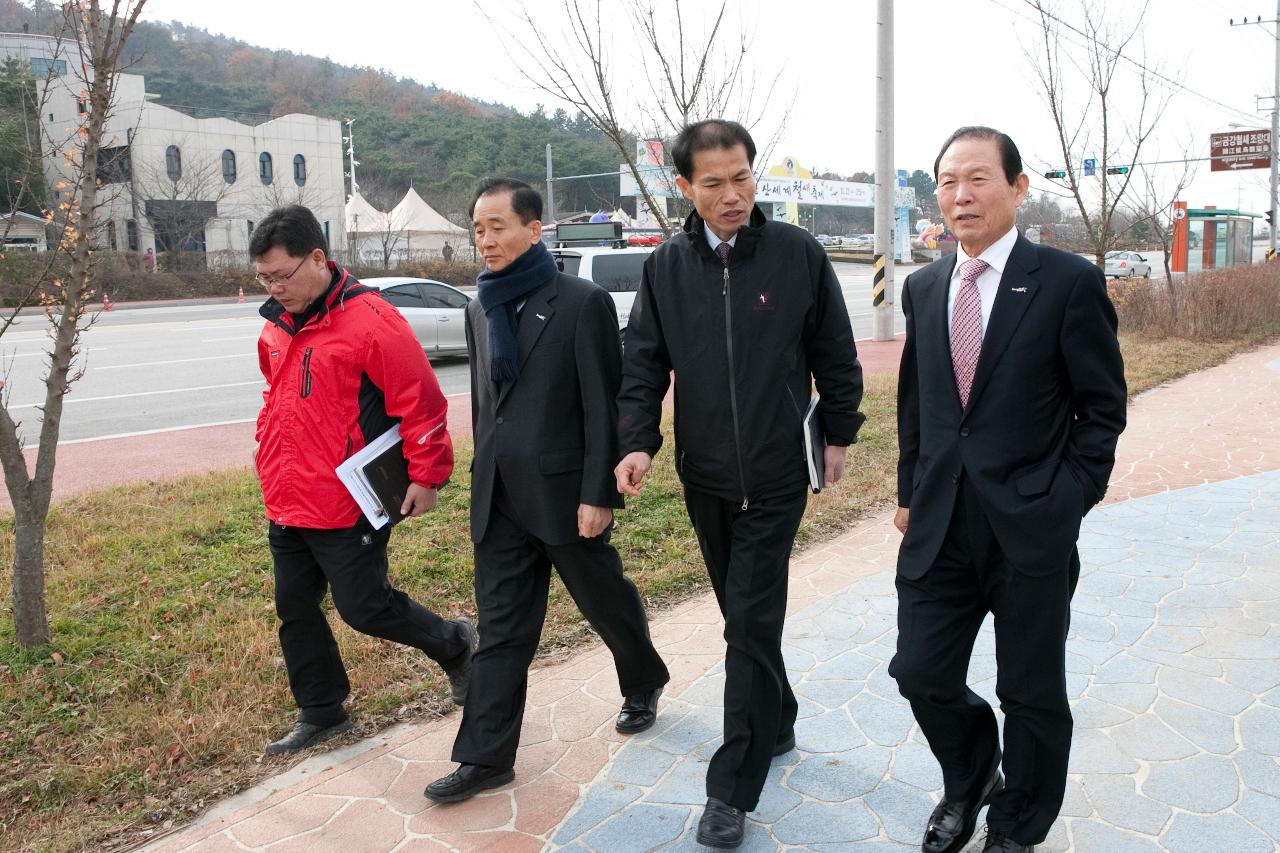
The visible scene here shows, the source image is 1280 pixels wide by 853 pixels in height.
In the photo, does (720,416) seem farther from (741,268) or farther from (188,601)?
(188,601)

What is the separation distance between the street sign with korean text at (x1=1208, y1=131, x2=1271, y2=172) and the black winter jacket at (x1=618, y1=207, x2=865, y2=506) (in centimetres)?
3590

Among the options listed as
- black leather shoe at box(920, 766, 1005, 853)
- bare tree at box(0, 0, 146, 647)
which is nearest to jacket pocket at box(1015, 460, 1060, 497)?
black leather shoe at box(920, 766, 1005, 853)

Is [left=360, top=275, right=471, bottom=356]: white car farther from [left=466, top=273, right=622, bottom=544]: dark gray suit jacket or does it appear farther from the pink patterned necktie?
the pink patterned necktie

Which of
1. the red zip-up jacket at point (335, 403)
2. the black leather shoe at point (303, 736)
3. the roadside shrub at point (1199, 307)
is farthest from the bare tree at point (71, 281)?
the roadside shrub at point (1199, 307)

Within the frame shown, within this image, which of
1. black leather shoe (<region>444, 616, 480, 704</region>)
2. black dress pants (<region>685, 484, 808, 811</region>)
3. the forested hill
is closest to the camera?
black dress pants (<region>685, 484, 808, 811</region>)

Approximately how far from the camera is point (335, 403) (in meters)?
3.40

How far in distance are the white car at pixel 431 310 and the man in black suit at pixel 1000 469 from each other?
41.8 feet

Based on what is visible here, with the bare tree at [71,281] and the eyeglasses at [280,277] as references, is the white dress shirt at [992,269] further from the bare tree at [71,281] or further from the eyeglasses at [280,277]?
the bare tree at [71,281]

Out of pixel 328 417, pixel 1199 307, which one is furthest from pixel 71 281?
pixel 1199 307

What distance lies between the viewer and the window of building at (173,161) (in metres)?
42.8

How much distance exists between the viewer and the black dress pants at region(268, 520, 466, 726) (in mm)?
3453

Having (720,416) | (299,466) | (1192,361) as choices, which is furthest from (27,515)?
(1192,361)

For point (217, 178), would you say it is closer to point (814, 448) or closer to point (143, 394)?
point (143, 394)

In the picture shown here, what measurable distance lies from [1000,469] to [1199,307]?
1549cm
